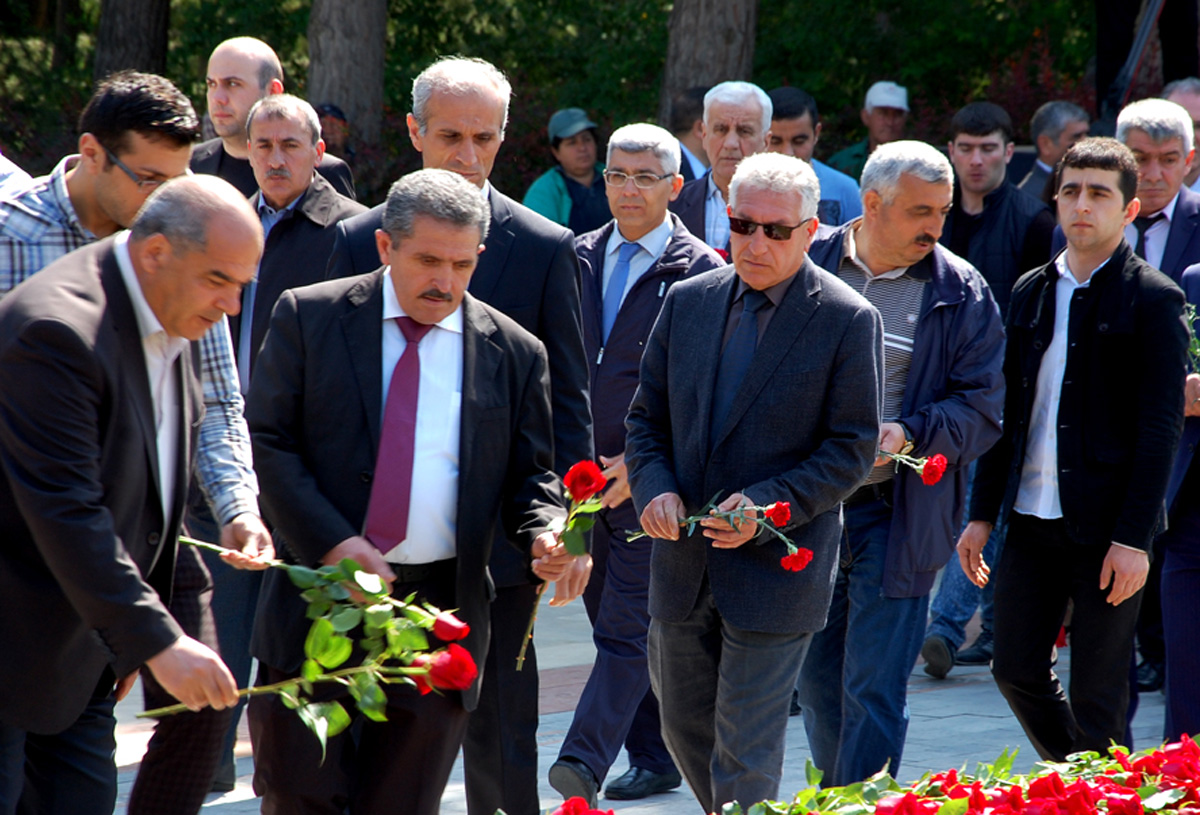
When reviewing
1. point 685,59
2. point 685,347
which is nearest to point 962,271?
point 685,347

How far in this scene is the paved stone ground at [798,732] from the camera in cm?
564

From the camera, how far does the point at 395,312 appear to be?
13.6 ft

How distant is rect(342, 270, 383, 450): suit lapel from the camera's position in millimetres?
4070

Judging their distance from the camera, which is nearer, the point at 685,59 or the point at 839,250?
the point at 839,250

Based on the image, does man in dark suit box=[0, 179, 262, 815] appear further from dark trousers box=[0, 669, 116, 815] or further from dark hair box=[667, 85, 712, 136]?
dark hair box=[667, 85, 712, 136]

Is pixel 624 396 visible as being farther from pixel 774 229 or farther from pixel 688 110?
pixel 688 110

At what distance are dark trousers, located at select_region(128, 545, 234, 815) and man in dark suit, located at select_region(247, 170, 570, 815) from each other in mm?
148

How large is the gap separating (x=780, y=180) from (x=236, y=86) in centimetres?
294

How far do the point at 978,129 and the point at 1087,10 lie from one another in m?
9.08

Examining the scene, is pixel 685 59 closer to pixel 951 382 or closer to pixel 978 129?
pixel 978 129

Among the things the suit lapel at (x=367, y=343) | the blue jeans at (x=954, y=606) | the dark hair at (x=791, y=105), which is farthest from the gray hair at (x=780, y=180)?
the dark hair at (x=791, y=105)

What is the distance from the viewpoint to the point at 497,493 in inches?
164

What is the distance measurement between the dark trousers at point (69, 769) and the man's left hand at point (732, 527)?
1634 mm

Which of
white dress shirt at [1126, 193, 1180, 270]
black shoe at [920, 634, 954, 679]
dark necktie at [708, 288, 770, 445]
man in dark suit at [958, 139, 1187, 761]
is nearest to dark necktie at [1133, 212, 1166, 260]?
white dress shirt at [1126, 193, 1180, 270]
